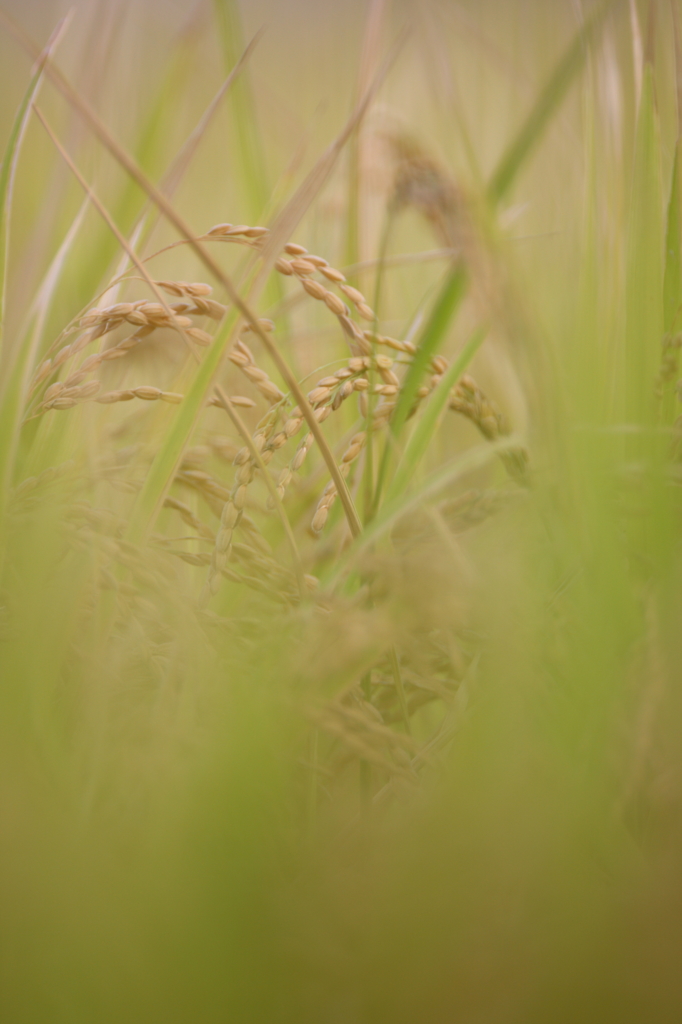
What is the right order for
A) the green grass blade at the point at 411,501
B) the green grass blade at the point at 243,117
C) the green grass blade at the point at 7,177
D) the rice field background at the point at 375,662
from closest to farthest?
the rice field background at the point at 375,662 → the green grass blade at the point at 411,501 → the green grass blade at the point at 7,177 → the green grass blade at the point at 243,117

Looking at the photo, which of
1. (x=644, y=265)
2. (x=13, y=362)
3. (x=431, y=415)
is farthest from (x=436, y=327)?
(x=13, y=362)

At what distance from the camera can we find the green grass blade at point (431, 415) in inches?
16.9

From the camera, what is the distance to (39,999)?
0.22 m

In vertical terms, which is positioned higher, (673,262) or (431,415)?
(673,262)

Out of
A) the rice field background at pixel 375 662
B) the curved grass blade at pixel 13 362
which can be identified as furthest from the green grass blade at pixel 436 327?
the curved grass blade at pixel 13 362

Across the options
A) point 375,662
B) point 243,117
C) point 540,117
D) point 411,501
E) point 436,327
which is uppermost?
point 243,117

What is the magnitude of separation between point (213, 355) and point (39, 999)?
35 cm

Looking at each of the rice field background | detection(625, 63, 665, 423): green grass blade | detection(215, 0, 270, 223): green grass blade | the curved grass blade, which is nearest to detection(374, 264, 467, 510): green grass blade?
the rice field background

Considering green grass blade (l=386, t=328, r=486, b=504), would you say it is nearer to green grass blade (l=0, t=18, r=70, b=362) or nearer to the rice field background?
the rice field background

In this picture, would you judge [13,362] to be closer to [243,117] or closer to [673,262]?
[243,117]

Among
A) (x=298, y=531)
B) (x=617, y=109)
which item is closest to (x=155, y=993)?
(x=298, y=531)

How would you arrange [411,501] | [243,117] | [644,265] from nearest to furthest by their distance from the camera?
1. [411,501]
2. [644,265]
3. [243,117]

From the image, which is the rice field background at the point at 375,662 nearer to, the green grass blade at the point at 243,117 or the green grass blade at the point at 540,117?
the green grass blade at the point at 540,117

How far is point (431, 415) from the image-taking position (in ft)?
1.46
